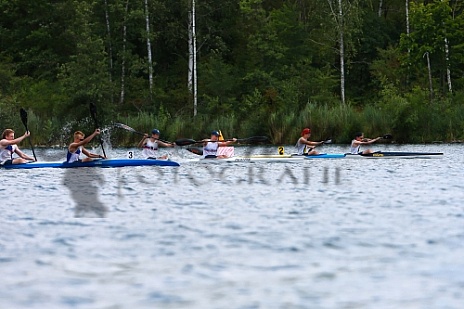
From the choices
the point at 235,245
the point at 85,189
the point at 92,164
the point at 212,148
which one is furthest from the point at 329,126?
the point at 235,245

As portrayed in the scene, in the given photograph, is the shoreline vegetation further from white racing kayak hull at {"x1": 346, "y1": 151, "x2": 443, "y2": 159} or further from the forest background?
white racing kayak hull at {"x1": 346, "y1": 151, "x2": 443, "y2": 159}

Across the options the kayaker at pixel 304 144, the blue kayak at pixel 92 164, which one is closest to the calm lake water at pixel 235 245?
the blue kayak at pixel 92 164

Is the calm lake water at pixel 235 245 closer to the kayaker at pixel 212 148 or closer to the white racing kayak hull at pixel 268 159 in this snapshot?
the white racing kayak hull at pixel 268 159

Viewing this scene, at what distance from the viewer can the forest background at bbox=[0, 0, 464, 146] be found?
48.3 metres

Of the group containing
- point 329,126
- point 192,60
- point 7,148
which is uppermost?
point 192,60

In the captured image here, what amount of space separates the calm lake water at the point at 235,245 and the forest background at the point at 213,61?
24.5 metres

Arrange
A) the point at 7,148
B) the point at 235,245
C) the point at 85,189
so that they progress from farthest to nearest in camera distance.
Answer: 1. the point at 7,148
2. the point at 85,189
3. the point at 235,245

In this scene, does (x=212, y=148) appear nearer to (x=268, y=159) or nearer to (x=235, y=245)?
(x=268, y=159)

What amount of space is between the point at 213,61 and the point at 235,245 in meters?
47.3

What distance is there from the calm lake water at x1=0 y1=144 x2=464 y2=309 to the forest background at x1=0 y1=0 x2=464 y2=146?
2451cm

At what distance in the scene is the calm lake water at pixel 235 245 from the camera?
906 cm

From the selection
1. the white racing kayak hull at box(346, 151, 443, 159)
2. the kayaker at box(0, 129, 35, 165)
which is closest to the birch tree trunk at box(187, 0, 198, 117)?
the white racing kayak hull at box(346, 151, 443, 159)

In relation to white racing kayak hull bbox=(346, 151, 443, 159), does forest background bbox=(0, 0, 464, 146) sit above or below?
above

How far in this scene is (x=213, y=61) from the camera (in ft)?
192
